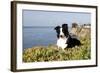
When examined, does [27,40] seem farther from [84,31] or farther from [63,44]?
[84,31]

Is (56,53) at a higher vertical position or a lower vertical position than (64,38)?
lower

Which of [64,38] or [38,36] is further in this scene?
[64,38]

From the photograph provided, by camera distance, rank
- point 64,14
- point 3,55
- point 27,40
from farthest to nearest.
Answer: point 64,14 → point 27,40 → point 3,55

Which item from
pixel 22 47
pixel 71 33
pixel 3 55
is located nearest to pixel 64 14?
pixel 71 33

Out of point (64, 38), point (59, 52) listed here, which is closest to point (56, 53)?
A: point (59, 52)

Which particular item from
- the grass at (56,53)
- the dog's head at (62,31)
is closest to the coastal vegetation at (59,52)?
the grass at (56,53)

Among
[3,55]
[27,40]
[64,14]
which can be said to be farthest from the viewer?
[64,14]

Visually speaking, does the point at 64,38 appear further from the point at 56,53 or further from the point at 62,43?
the point at 56,53

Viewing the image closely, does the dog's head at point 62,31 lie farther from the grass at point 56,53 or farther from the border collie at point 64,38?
the grass at point 56,53
